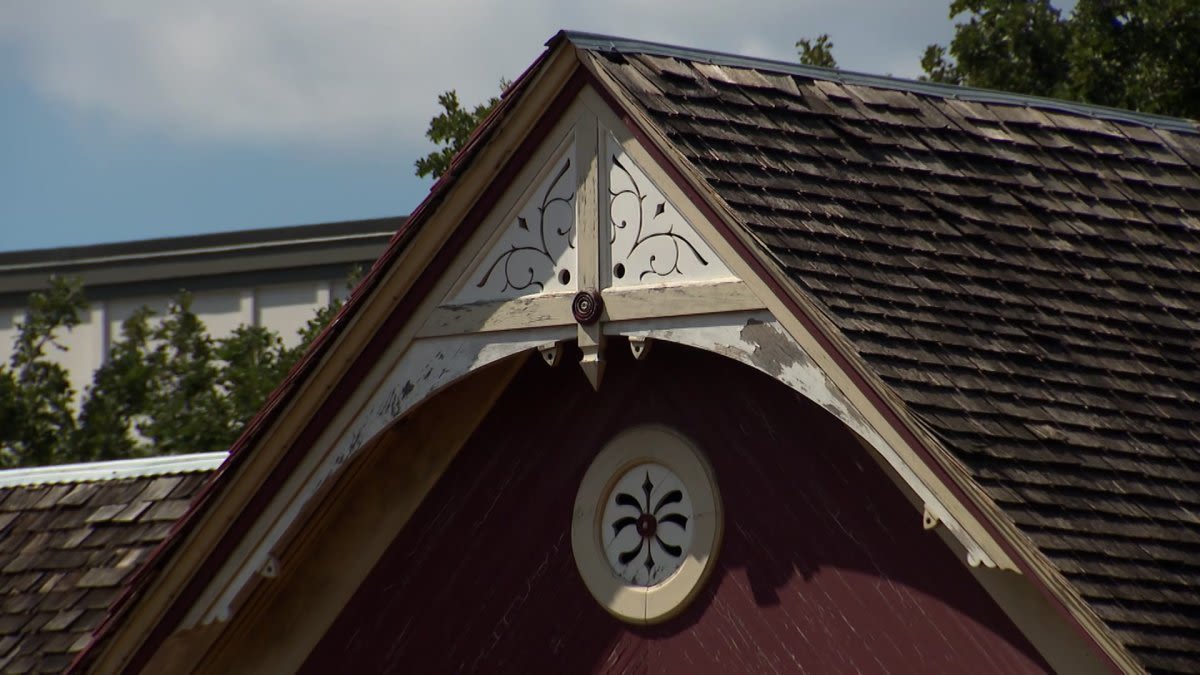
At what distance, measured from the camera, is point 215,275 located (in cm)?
3331

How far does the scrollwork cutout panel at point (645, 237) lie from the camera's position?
28.2 ft

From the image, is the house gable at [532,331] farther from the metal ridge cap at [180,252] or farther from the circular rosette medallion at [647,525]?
the metal ridge cap at [180,252]

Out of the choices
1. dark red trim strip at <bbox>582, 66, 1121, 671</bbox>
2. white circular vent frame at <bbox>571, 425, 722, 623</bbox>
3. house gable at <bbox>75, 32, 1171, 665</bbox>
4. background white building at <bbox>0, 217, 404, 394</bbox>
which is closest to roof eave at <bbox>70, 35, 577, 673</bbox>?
house gable at <bbox>75, 32, 1171, 665</bbox>

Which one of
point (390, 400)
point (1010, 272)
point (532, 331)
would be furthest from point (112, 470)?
point (1010, 272)

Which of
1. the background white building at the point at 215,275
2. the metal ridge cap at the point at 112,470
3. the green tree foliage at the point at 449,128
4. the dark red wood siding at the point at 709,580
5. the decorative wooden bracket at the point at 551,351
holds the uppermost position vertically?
the background white building at the point at 215,275

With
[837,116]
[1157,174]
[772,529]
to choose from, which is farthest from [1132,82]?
[772,529]

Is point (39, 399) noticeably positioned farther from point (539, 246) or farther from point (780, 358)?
point (780, 358)

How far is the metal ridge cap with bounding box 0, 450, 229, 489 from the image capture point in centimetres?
1257

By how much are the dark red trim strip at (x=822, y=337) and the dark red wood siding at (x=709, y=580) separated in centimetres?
66

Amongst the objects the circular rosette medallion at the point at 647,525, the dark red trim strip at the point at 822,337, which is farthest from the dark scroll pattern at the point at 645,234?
the circular rosette medallion at the point at 647,525

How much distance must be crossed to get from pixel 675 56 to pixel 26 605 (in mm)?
4982

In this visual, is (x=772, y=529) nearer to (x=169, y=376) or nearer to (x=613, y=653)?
(x=613, y=653)

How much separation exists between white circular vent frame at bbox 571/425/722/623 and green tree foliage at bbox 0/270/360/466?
12.7 metres

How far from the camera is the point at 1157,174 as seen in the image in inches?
417
